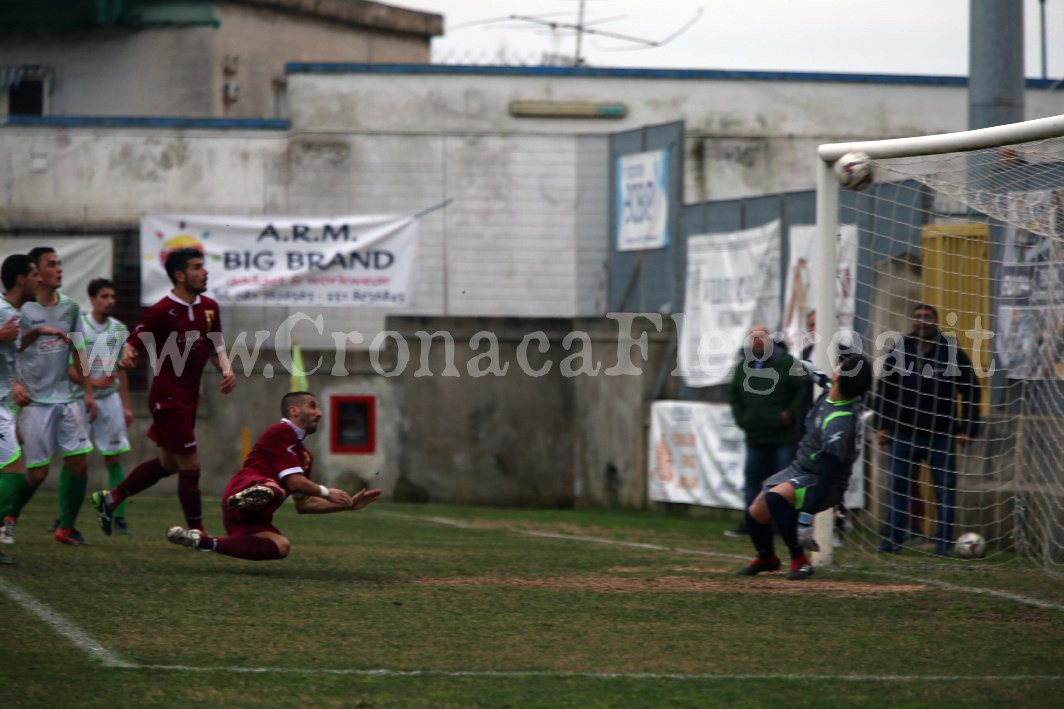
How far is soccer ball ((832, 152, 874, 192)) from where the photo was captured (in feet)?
34.2

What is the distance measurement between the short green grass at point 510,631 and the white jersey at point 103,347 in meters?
1.89

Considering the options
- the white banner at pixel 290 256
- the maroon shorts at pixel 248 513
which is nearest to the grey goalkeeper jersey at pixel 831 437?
the maroon shorts at pixel 248 513

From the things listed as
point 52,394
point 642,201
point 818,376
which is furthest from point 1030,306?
point 642,201

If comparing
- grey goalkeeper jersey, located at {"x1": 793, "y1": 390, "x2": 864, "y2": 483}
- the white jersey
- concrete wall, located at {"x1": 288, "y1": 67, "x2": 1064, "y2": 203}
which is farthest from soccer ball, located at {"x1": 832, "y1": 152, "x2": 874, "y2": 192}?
concrete wall, located at {"x1": 288, "y1": 67, "x2": 1064, "y2": 203}

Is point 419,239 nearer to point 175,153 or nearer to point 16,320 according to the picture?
point 175,153

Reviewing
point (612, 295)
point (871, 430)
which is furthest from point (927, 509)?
point (612, 295)

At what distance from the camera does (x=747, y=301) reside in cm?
1642

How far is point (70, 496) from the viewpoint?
11320 mm

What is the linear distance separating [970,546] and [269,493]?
5.23 metres

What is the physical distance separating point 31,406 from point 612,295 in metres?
10.4

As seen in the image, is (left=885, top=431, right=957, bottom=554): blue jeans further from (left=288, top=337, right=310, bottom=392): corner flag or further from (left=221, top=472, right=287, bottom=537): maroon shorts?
(left=288, top=337, right=310, bottom=392): corner flag

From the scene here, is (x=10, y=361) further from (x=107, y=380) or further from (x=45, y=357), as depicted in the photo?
(x=107, y=380)

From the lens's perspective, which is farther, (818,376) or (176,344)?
(176,344)

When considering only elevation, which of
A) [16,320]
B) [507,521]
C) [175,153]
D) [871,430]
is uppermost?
[175,153]
